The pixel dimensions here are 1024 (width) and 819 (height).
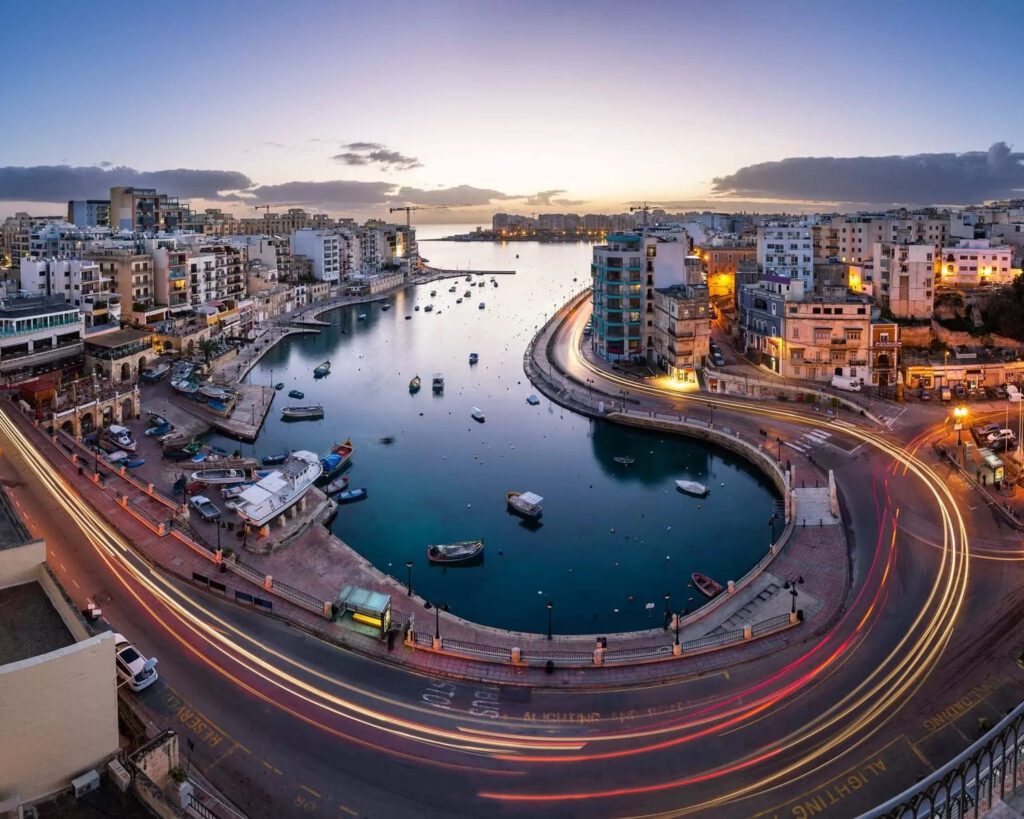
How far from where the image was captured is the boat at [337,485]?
2014 cm

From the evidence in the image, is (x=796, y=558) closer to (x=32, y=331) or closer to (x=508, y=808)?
(x=508, y=808)

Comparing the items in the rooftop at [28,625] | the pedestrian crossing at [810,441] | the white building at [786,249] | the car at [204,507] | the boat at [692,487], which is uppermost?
the white building at [786,249]

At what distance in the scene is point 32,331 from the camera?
2536cm

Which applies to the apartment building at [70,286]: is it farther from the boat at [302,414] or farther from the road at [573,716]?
the road at [573,716]

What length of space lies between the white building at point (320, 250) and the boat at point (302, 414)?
111ft

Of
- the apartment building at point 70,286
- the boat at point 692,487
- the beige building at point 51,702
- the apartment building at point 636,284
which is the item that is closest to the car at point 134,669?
the beige building at point 51,702

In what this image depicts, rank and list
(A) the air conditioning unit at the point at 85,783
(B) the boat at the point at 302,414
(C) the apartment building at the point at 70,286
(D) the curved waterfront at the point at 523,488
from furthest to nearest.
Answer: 1. (C) the apartment building at the point at 70,286
2. (B) the boat at the point at 302,414
3. (D) the curved waterfront at the point at 523,488
4. (A) the air conditioning unit at the point at 85,783

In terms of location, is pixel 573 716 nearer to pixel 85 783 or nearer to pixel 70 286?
pixel 85 783

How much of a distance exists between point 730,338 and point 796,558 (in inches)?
841

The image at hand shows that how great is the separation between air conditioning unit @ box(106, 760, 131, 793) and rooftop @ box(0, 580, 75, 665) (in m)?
1.23

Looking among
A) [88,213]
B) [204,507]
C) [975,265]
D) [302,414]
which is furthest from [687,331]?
[88,213]

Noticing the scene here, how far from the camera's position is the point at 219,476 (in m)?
19.3

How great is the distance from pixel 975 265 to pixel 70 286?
3945cm

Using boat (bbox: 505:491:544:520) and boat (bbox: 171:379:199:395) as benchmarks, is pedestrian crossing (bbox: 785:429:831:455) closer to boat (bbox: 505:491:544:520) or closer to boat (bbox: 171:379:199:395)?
boat (bbox: 505:491:544:520)
